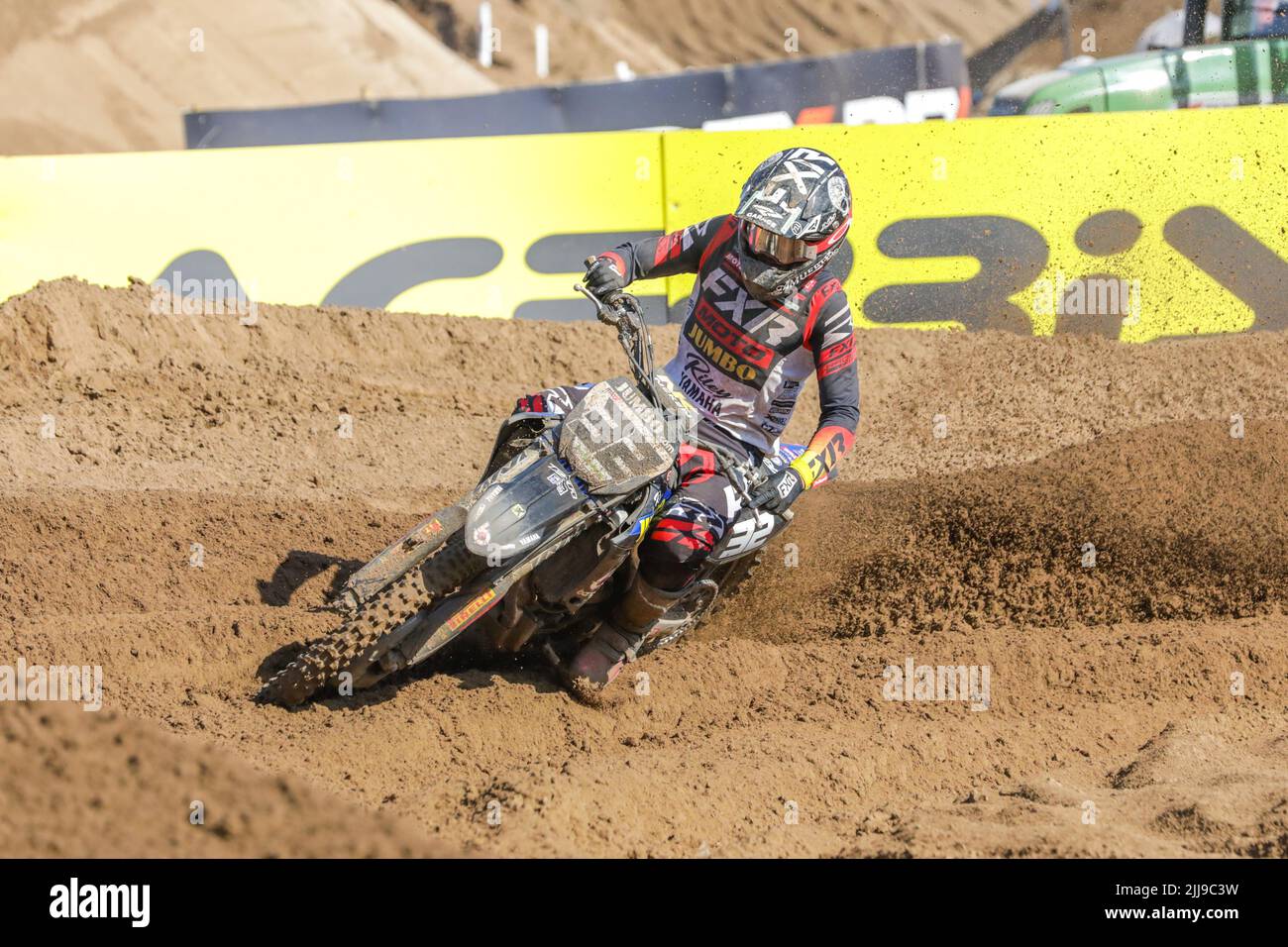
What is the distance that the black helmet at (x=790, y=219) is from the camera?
202 inches

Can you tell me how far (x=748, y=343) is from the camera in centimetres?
565

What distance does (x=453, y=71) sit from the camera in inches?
1037

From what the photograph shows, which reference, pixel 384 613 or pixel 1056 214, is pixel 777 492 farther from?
pixel 1056 214

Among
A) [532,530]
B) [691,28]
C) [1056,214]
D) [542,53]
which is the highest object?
[691,28]

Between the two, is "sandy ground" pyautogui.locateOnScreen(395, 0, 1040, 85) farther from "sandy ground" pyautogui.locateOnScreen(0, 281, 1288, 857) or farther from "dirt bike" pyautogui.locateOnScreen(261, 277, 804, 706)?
"dirt bike" pyautogui.locateOnScreen(261, 277, 804, 706)

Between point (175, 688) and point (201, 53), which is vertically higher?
point (201, 53)

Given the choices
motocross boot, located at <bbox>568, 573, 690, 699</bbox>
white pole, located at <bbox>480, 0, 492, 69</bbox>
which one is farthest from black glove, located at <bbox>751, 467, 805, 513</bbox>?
white pole, located at <bbox>480, 0, 492, 69</bbox>

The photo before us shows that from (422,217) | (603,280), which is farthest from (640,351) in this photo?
(422,217)

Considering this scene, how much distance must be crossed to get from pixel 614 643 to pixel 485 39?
24.5 m

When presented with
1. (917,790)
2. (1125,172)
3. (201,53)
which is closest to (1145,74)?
(1125,172)

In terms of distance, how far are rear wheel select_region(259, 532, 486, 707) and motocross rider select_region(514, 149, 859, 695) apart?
28.4 inches

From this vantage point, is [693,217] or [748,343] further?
[693,217]
